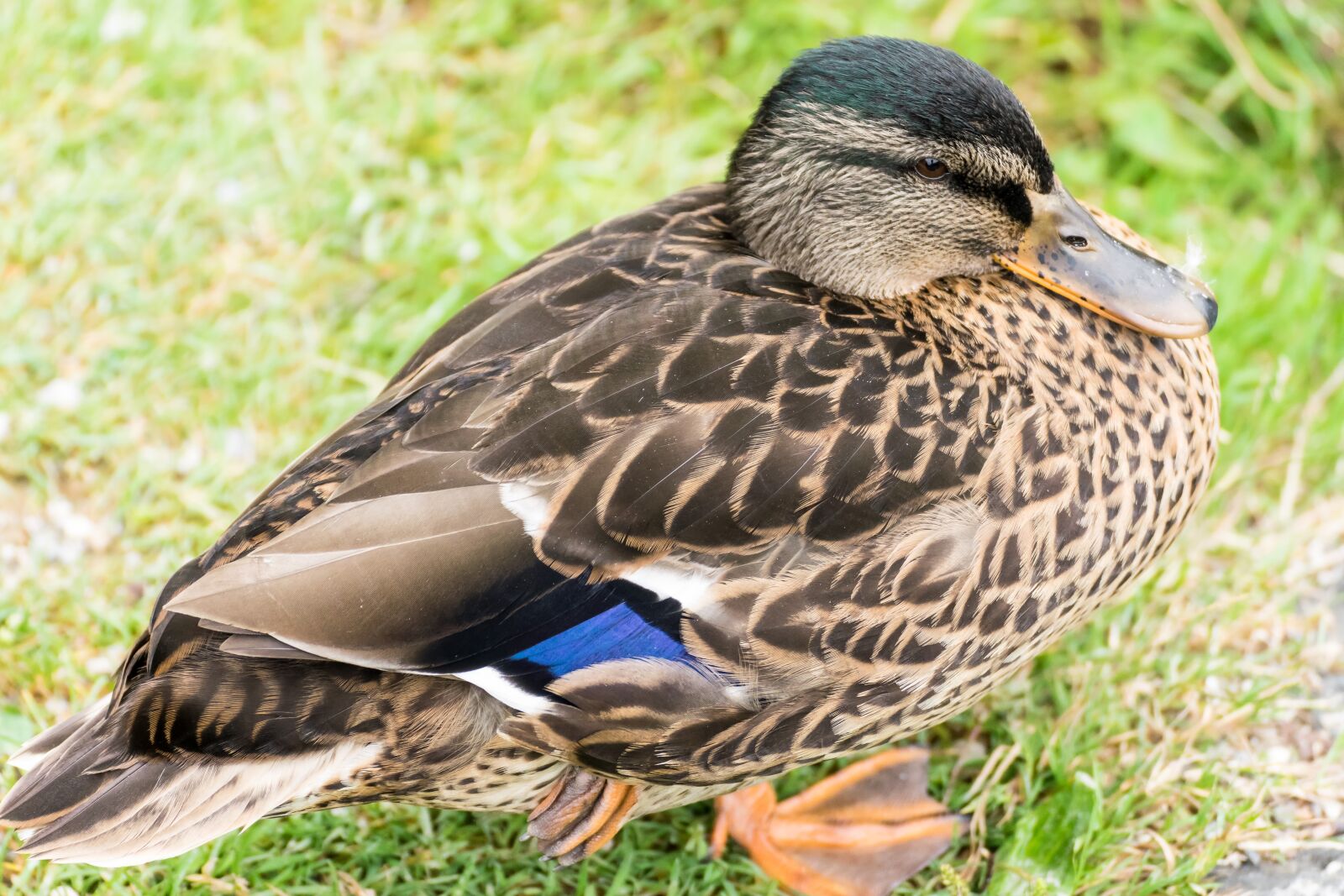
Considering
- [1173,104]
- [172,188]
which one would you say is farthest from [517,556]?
[1173,104]

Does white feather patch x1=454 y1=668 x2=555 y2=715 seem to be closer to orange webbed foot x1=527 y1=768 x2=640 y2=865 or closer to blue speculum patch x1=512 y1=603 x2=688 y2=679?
blue speculum patch x1=512 y1=603 x2=688 y2=679

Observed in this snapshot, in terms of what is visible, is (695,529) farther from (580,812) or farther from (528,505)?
(580,812)

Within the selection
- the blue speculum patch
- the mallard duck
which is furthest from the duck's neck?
the blue speculum patch

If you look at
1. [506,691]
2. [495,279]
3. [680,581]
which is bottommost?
[506,691]

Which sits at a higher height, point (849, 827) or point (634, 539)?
point (634, 539)

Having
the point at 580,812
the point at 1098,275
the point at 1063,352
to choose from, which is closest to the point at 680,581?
the point at 580,812

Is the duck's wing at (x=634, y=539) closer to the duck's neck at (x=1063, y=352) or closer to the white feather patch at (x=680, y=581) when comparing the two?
the white feather patch at (x=680, y=581)

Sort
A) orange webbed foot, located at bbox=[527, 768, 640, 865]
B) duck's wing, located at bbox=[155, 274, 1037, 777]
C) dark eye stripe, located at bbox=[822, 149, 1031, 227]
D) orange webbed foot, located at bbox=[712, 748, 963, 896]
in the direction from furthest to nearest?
1. orange webbed foot, located at bbox=[712, 748, 963, 896]
2. dark eye stripe, located at bbox=[822, 149, 1031, 227]
3. orange webbed foot, located at bbox=[527, 768, 640, 865]
4. duck's wing, located at bbox=[155, 274, 1037, 777]

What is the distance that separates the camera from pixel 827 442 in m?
2.37

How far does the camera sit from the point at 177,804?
2342 millimetres

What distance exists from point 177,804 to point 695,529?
0.94 m

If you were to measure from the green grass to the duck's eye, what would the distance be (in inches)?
44.5

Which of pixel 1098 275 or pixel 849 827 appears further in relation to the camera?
pixel 849 827

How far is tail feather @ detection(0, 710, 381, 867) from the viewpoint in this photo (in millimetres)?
2336
